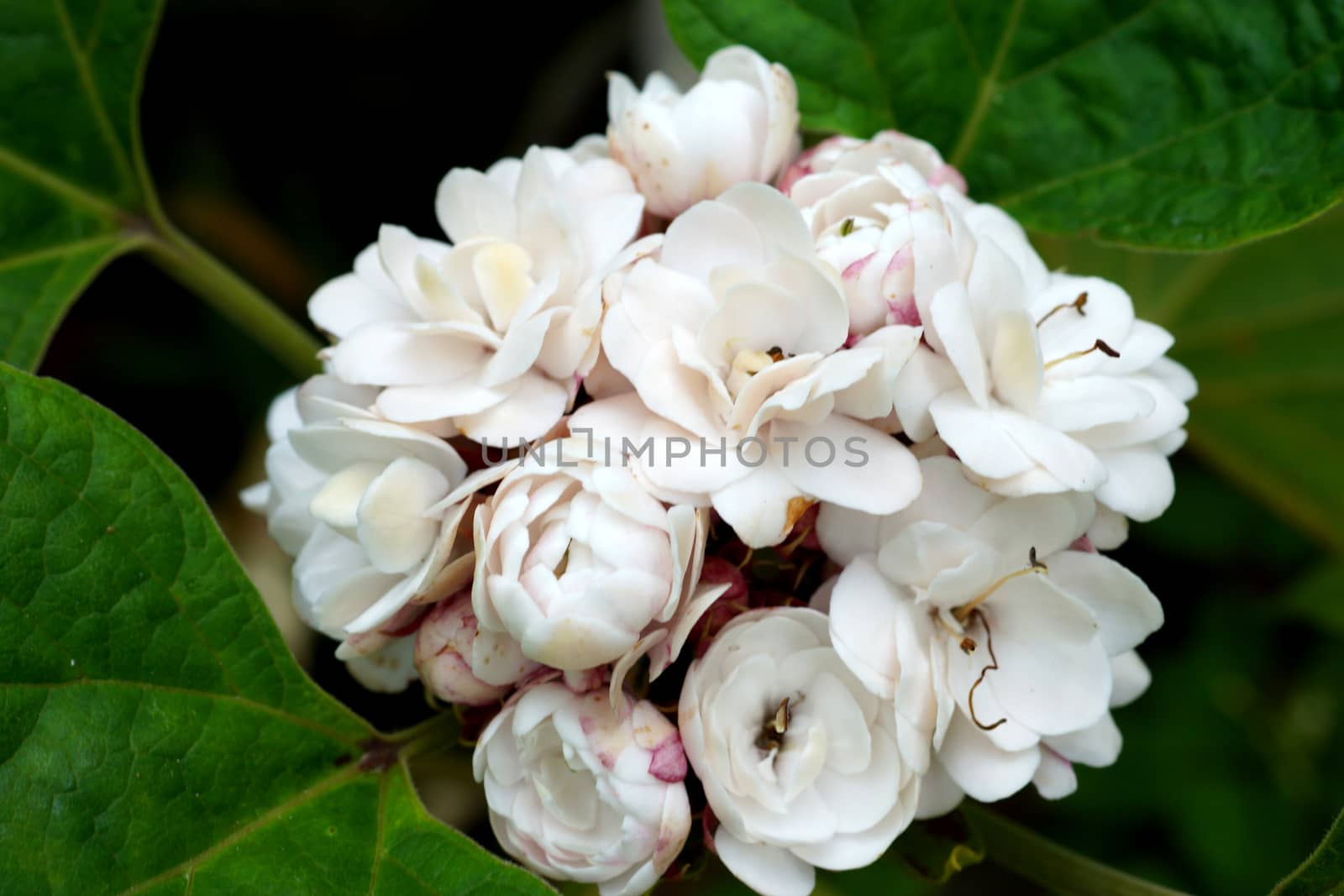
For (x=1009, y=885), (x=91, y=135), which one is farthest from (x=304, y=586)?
(x=1009, y=885)

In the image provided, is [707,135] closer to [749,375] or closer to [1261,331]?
[749,375]

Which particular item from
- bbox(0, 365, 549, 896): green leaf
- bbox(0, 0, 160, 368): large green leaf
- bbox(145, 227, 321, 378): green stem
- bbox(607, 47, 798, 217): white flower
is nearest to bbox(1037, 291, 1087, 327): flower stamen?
bbox(607, 47, 798, 217): white flower

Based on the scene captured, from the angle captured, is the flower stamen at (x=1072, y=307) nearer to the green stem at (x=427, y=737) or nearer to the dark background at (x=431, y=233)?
the green stem at (x=427, y=737)

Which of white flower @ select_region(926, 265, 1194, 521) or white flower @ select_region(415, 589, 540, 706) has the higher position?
white flower @ select_region(926, 265, 1194, 521)

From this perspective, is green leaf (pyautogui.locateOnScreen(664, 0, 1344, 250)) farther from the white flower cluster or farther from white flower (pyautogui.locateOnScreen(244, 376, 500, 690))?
white flower (pyautogui.locateOnScreen(244, 376, 500, 690))

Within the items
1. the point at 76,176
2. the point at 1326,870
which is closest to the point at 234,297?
the point at 76,176
